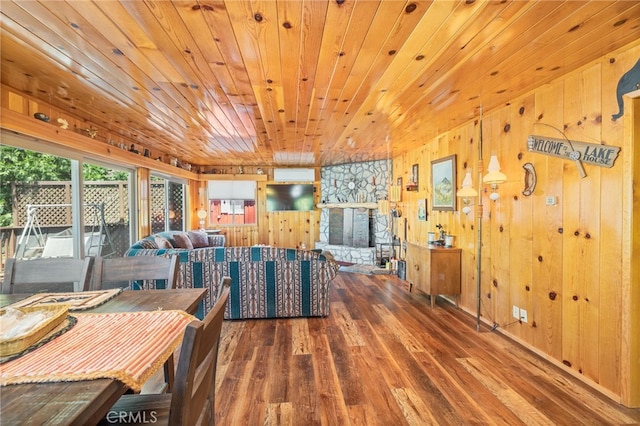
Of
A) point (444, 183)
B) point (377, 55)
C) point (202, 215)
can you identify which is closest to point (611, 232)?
point (377, 55)

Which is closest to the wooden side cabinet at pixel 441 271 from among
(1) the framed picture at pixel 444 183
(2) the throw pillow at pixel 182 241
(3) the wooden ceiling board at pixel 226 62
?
(1) the framed picture at pixel 444 183

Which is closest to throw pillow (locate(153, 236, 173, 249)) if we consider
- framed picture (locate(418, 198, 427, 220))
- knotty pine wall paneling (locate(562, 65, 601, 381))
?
framed picture (locate(418, 198, 427, 220))

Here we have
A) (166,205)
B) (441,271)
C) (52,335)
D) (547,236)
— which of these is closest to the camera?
(52,335)

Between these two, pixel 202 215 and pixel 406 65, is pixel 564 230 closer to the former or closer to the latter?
pixel 406 65

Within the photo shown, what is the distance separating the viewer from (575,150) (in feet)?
7.06

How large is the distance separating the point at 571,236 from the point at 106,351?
299 cm

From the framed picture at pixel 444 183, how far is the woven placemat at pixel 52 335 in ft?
12.9

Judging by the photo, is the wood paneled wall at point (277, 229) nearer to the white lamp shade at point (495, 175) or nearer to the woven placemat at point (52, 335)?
the white lamp shade at point (495, 175)

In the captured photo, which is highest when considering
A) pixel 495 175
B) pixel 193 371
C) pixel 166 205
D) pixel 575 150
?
pixel 575 150

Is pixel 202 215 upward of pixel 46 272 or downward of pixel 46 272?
upward

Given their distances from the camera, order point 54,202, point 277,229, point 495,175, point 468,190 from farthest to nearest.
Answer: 1. point 277,229
2. point 468,190
3. point 54,202
4. point 495,175

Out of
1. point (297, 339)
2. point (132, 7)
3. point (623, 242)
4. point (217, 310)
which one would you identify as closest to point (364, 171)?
point (297, 339)

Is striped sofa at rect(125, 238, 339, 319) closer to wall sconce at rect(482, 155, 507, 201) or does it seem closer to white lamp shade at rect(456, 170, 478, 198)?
white lamp shade at rect(456, 170, 478, 198)

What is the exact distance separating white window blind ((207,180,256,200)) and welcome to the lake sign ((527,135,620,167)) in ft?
19.4
